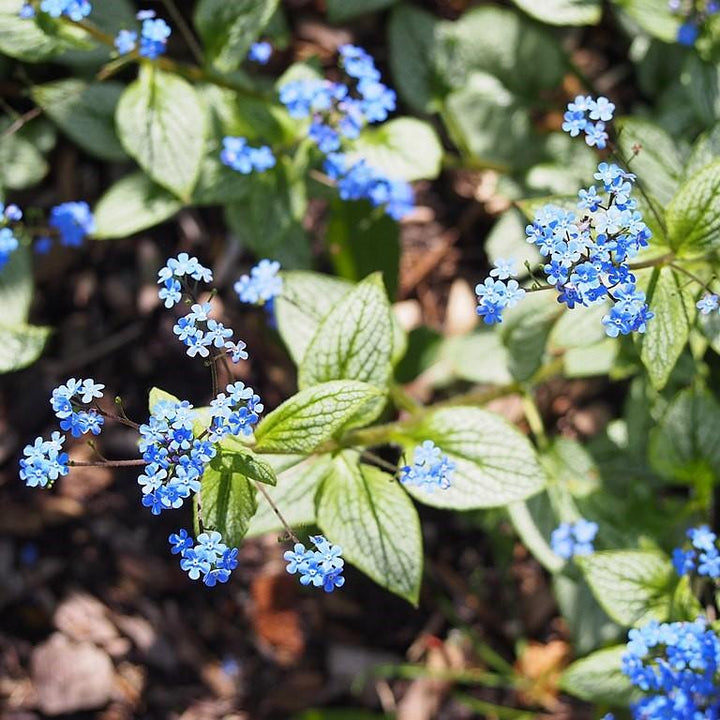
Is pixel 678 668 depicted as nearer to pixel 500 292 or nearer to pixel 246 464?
pixel 500 292

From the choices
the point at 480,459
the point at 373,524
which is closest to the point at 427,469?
the point at 373,524

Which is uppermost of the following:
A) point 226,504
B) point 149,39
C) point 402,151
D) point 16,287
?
point 149,39

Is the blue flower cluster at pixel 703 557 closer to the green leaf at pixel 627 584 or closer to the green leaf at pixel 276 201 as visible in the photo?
the green leaf at pixel 627 584

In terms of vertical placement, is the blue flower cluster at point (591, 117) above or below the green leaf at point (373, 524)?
above

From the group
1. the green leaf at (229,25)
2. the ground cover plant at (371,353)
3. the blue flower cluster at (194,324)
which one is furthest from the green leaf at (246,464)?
the green leaf at (229,25)

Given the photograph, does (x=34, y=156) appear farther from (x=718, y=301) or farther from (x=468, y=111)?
(x=718, y=301)

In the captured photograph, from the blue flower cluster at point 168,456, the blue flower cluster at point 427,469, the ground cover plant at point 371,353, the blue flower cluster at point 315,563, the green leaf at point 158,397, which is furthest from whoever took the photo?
the ground cover plant at point 371,353
